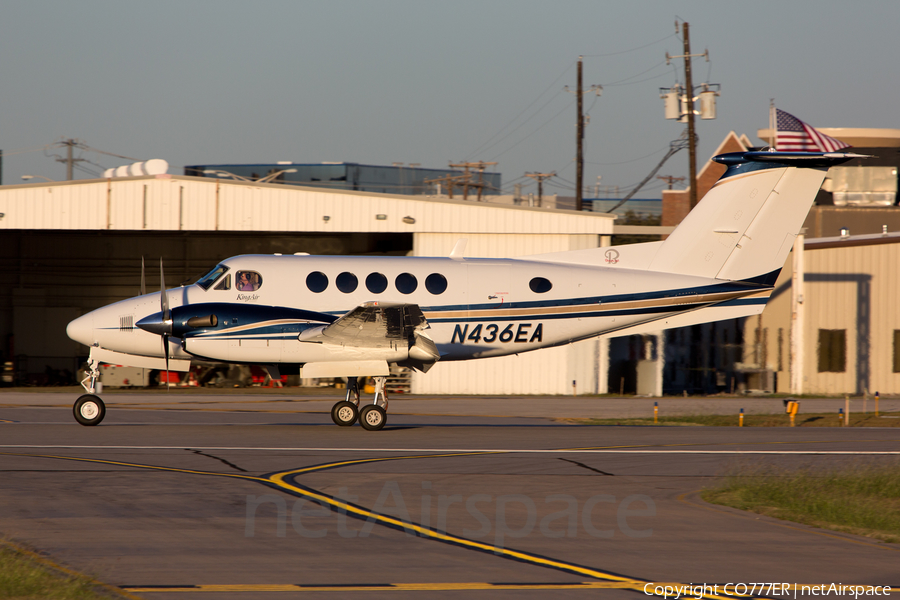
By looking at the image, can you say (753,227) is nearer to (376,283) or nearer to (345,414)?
(376,283)

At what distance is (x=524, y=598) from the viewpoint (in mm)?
6215

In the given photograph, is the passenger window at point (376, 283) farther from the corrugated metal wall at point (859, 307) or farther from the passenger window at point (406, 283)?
the corrugated metal wall at point (859, 307)

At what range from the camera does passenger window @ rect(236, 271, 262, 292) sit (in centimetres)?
1623

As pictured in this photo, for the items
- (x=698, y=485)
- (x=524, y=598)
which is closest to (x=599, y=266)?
(x=698, y=485)

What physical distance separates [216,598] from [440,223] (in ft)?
74.6

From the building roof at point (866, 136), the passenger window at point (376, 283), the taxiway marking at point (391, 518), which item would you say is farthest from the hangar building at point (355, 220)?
the building roof at point (866, 136)

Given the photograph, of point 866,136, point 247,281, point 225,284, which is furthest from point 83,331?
point 866,136

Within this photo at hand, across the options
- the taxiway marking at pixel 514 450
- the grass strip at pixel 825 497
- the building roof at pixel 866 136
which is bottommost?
the taxiway marking at pixel 514 450

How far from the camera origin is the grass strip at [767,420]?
67.9 ft

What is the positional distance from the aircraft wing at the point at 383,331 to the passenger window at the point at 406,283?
836 millimetres

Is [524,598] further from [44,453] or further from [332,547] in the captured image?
[44,453]

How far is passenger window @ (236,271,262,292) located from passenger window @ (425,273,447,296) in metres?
3.24

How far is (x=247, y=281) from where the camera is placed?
1627cm

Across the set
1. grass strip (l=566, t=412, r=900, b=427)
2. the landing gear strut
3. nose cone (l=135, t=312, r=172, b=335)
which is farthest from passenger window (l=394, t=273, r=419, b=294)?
grass strip (l=566, t=412, r=900, b=427)
